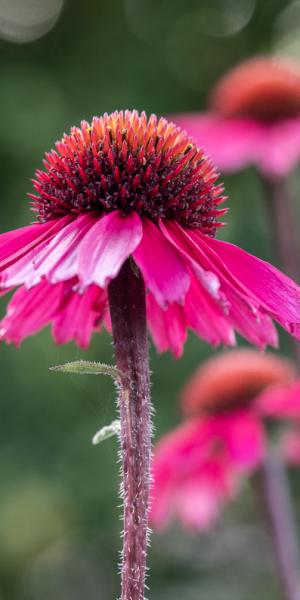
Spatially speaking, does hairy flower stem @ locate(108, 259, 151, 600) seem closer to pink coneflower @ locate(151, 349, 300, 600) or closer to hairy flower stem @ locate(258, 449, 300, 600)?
pink coneflower @ locate(151, 349, 300, 600)

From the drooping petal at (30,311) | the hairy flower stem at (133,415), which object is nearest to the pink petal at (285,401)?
the drooping petal at (30,311)

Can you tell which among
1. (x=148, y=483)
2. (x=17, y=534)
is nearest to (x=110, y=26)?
(x=17, y=534)

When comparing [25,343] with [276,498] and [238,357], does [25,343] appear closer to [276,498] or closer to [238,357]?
[238,357]

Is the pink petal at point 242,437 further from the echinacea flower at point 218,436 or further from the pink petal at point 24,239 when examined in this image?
the pink petal at point 24,239

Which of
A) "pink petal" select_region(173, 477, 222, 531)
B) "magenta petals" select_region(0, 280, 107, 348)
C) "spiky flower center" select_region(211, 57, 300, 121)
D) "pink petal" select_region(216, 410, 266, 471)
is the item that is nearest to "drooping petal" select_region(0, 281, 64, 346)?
"magenta petals" select_region(0, 280, 107, 348)

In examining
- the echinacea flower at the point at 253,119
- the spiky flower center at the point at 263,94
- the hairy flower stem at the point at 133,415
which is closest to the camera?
the hairy flower stem at the point at 133,415
